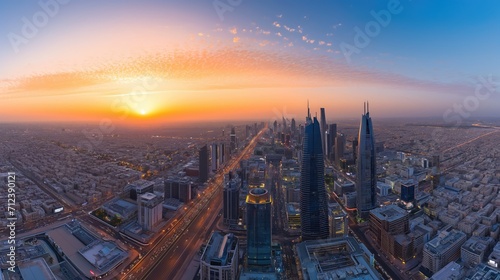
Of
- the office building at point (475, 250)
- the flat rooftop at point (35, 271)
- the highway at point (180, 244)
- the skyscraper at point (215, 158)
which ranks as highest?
the skyscraper at point (215, 158)

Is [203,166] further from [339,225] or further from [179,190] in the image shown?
[339,225]

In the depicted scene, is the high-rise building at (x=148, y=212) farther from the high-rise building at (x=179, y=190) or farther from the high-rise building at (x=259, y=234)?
the high-rise building at (x=259, y=234)

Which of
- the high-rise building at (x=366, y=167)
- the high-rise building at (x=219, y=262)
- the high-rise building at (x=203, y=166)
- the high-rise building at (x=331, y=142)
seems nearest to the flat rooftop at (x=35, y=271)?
the high-rise building at (x=219, y=262)

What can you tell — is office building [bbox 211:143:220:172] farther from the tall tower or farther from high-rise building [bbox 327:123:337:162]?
the tall tower

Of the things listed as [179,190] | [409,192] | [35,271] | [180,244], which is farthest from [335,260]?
[179,190]

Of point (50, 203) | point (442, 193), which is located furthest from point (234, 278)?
point (442, 193)

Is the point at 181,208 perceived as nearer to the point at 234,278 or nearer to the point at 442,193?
the point at 234,278
